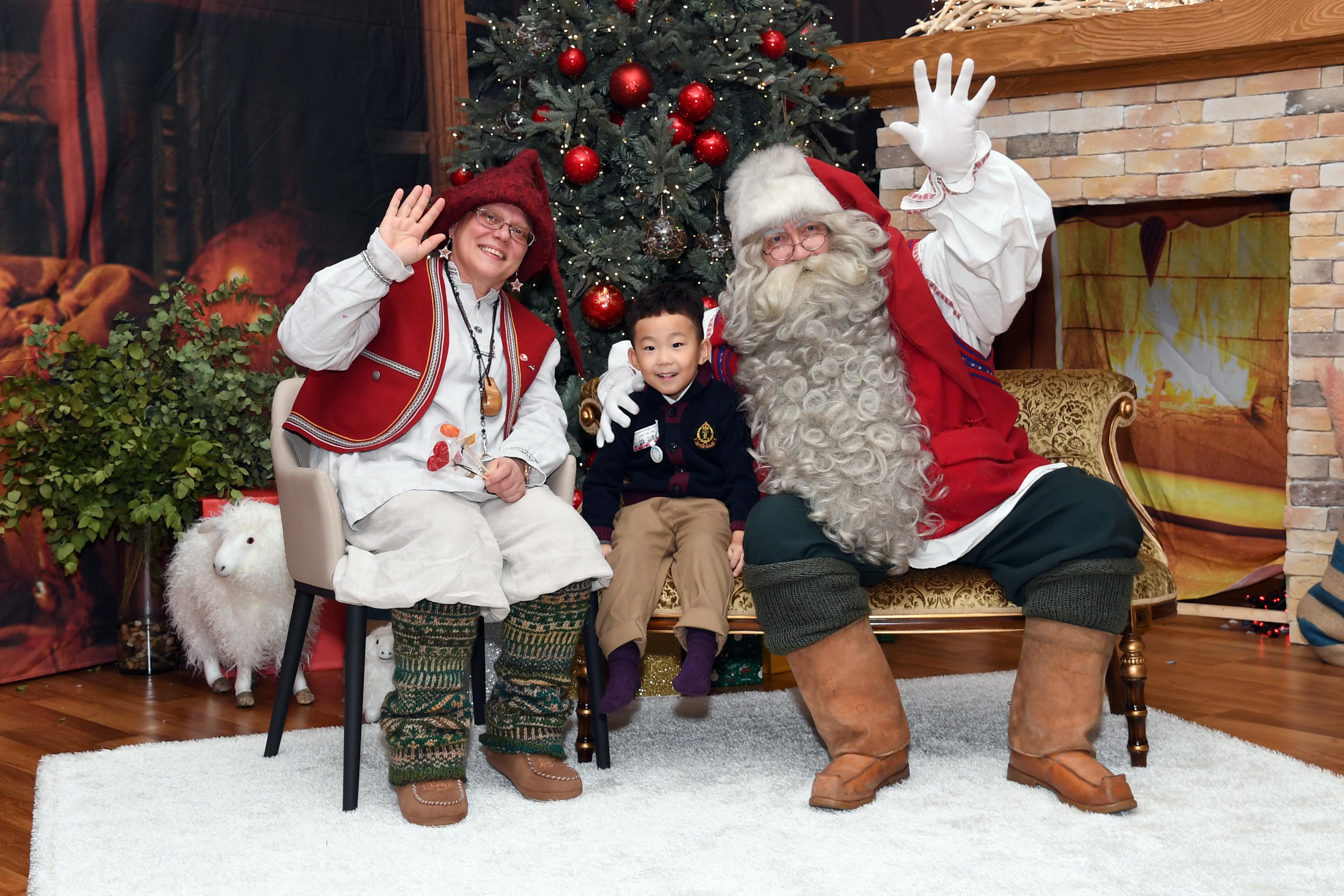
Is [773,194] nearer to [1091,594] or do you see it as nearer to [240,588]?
[1091,594]

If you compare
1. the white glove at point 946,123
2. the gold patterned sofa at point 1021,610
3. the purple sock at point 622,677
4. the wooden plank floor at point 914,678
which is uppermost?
the white glove at point 946,123

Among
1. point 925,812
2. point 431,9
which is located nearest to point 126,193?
point 431,9

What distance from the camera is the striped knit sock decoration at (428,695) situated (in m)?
2.40

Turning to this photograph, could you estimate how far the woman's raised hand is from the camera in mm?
2404

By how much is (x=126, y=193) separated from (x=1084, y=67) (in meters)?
3.13

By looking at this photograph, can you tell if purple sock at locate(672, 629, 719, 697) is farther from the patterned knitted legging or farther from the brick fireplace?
the brick fireplace

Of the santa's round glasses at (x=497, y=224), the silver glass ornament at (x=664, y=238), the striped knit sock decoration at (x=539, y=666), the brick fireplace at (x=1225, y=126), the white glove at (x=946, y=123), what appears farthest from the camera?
the brick fireplace at (x=1225, y=126)

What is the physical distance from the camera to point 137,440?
3.60 metres

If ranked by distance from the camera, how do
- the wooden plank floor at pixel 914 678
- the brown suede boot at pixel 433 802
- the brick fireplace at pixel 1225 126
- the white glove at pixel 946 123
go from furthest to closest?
the brick fireplace at pixel 1225 126 < the wooden plank floor at pixel 914 678 < the white glove at pixel 946 123 < the brown suede boot at pixel 433 802

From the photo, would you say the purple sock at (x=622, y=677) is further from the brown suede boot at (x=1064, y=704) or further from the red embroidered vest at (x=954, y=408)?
the brown suede boot at (x=1064, y=704)

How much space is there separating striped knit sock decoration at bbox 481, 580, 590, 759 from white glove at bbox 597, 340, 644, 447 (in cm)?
47

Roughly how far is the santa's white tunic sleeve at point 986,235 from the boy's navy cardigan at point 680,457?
56 cm

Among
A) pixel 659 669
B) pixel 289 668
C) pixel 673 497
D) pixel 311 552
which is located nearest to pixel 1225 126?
pixel 673 497

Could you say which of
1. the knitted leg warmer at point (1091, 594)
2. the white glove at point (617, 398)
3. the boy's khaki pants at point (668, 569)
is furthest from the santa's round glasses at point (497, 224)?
the knitted leg warmer at point (1091, 594)
